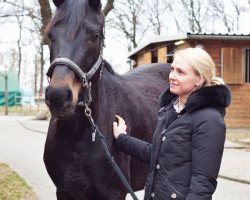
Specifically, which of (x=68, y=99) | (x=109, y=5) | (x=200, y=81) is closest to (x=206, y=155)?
(x=200, y=81)

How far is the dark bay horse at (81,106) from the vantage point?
3.14m

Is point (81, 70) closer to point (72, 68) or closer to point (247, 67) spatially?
point (72, 68)

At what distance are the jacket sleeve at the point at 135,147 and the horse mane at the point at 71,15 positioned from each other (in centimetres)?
93

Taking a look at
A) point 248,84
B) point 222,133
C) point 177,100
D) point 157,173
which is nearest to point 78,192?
point 157,173

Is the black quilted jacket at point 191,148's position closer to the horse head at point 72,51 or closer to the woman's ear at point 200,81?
the woman's ear at point 200,81

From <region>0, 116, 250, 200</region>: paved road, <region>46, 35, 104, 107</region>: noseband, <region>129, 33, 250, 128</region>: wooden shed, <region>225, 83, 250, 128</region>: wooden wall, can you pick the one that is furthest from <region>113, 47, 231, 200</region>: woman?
<region>225, 83, 250, 128</region>: wooden wall

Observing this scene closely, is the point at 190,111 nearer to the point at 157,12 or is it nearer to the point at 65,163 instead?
the point at 65,163

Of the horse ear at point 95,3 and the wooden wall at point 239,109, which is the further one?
the wooden wall at point 239,109

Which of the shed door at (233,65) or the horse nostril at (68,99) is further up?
the shed door at (233,65)

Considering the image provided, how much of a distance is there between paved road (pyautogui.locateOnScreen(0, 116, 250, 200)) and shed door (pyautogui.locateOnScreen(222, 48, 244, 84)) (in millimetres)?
5403

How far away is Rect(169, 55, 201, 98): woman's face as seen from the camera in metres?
3.03

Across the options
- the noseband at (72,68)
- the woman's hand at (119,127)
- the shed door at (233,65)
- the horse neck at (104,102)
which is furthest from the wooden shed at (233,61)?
the noseband at (72,68)

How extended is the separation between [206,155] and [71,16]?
133cm

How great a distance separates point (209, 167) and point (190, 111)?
37 cm
